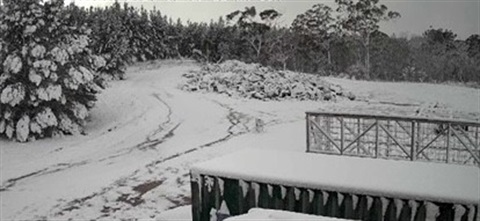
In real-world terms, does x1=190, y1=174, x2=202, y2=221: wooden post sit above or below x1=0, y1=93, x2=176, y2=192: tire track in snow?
above

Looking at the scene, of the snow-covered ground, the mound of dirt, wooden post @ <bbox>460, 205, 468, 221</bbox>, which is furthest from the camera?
the mound of dirt

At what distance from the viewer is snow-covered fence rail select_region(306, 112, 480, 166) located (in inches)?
352

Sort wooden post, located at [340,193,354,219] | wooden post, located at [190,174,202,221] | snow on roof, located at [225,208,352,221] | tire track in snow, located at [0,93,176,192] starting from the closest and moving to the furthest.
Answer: snow on roof, located at [225,208,352,221] < wooden post, located at [340,193,354,219] < wooden post, located at [190,174,202,221] < tire track in snow, located at [0,93,176,192]

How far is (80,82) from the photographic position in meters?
15.8

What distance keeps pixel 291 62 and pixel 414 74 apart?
Answer: 40.0 ft

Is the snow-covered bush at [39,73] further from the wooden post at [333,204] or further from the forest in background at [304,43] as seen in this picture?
the wooden post at [333,204]

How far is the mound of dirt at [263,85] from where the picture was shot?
2391cm

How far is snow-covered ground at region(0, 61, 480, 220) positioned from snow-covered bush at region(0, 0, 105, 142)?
0.72m

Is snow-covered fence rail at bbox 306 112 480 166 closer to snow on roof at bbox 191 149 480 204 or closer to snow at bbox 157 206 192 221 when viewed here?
snow on roof at bbox 191 149 480 204

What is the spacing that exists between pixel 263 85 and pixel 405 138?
14172mm

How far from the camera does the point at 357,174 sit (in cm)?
524

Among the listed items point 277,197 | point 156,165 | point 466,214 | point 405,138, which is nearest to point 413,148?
point 405,138

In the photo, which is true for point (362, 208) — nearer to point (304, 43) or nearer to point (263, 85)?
point (263, 85)

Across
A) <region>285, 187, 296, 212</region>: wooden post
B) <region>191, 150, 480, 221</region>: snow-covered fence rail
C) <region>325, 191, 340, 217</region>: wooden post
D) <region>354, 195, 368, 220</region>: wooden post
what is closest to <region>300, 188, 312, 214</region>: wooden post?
<region>191, 150, 480, 221</region>: snow-covered fence rail
